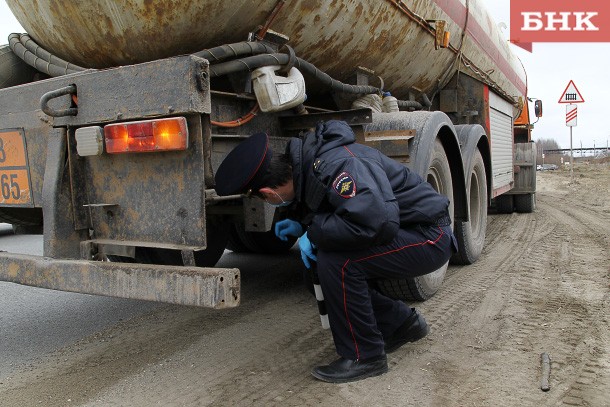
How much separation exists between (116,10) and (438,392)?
92.3 inches

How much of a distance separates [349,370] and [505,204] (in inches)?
311

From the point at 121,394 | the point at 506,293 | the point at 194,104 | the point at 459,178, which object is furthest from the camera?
the point at 459,178

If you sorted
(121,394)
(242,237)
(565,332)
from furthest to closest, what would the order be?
(242,237) → (565,332) → (121,394)

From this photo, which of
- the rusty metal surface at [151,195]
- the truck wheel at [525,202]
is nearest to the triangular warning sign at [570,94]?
the truck wheel at [525,202]

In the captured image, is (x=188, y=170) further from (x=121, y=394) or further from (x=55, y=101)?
(x=121, y=394)

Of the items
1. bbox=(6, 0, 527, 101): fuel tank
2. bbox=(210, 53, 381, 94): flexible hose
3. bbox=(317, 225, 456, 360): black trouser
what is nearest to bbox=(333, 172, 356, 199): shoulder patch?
bbox=(317, 225, 456, 360): black trouser

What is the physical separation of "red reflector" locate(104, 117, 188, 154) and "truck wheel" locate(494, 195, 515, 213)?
8.24 meters

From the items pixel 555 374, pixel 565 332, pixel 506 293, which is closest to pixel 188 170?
pixel 555 374

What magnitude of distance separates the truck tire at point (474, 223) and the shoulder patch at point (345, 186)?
2726 millimetres

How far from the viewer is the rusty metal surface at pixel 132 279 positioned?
2324 mm

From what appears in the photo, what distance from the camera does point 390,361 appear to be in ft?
9.57

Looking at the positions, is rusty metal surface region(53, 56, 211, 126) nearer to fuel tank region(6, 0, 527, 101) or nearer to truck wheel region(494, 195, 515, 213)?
fuel tank region(6, 0, 527, 101)

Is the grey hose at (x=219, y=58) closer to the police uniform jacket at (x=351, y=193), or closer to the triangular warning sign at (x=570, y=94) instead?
the police uniform jacket at (x=351, y=193)

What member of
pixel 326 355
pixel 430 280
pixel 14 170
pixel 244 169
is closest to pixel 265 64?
pixel 244 169
